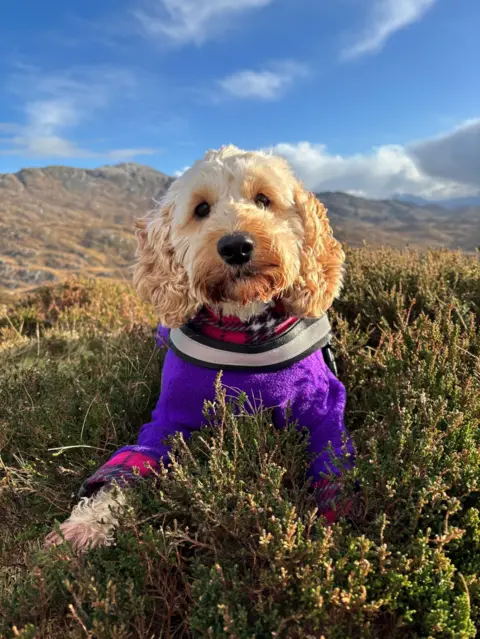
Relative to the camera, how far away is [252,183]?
2.79m

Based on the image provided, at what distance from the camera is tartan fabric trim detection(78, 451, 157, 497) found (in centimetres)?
258

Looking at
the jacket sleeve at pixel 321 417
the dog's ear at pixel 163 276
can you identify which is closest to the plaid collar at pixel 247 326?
the dog's ear at pixel 163 276

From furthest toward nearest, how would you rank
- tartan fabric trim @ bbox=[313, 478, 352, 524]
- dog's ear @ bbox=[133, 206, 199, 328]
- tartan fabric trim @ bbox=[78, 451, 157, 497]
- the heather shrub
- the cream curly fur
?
dog's ear @ bbox=[133, 206, 199, 328] → tartan fabric trim @ bbox=[78, 451, 157, 497] → the cream curly fur → tartan fabric trim @ bbox=[313, 478, 352, 524] → the heather shrub

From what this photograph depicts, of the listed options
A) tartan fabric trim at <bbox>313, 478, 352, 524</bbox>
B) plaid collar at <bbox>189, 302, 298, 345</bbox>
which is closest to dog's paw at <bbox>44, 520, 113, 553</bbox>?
tartan fabric trim at <bbox>313, 478, 352, 524</bbox>

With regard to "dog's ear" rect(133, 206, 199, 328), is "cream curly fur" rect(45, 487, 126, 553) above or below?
below

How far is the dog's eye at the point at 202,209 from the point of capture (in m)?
2.85

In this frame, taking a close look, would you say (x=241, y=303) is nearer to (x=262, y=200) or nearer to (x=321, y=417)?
(x=262, y=200)

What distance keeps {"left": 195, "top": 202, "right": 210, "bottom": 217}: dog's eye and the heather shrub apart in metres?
1.09

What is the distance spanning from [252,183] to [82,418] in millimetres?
2135

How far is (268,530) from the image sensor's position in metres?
2.01

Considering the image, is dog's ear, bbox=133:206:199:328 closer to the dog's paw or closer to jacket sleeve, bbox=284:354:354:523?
jacket sleeve, bbox=284:354:354:523

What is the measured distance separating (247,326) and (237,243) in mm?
635

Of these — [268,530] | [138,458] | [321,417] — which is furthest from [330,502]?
[138,458]

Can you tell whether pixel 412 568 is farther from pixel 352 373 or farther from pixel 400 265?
pixel 400 265
